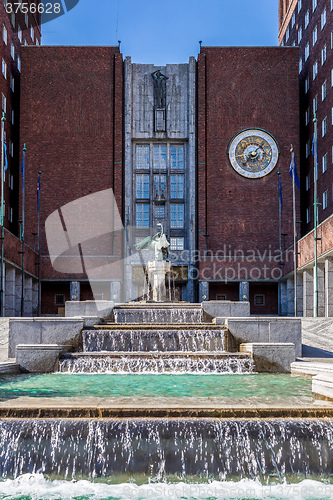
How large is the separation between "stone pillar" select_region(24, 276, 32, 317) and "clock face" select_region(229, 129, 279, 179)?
59.6ft

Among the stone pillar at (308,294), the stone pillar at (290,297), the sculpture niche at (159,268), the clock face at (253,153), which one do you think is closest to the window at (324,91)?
the clock face at (253,153)

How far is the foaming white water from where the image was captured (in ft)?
23.6

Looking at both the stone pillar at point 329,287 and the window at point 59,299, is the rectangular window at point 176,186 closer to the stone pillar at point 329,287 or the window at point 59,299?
the window at point 59,299

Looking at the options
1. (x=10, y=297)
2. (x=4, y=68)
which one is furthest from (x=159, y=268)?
(x=4, y=68)

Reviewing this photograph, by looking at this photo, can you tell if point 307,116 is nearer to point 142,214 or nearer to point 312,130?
point 312,130

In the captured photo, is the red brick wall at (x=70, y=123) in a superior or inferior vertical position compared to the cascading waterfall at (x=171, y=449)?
superior

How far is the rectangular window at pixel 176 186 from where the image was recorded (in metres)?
47.7

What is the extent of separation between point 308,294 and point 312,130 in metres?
15.5

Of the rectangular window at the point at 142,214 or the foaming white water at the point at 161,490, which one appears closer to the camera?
the foaming white water at the point at 161,490

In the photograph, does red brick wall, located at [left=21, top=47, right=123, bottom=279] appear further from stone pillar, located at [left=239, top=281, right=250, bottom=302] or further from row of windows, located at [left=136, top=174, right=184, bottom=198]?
stone pillar, located at [left=239, top=281, right=250, bottom=302]

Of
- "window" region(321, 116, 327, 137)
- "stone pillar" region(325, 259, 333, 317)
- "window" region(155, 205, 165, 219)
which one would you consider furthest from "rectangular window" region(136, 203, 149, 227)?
"stone pillar" region(325, 259, 333, 317)

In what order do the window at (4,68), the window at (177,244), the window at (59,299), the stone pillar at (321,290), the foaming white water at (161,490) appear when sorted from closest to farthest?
the foaming white water at (161,490) → the stone pillar at (321,290) → the window at (4,68) → the window at (59,299) → the window at (177,244)

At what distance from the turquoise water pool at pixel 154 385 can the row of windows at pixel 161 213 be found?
33674 millimetres

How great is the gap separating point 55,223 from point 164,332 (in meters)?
30.5
